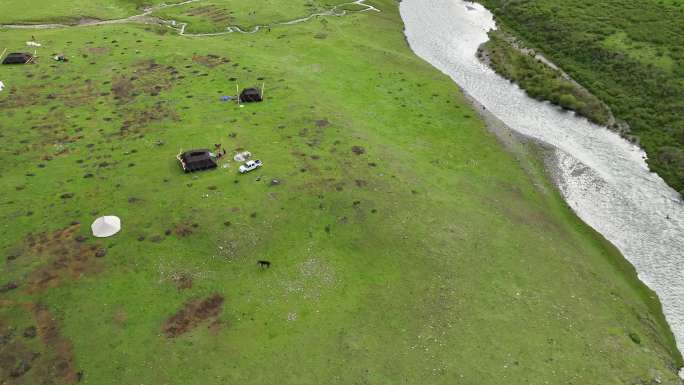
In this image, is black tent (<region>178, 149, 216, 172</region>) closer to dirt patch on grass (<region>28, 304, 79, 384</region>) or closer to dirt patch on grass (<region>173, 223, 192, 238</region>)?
dirt patch on grass (<region>173, 223, 192, 238</region>)

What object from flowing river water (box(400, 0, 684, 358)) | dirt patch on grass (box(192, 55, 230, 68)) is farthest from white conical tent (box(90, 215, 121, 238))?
flowing river water (box(400, 0, 684, 358))

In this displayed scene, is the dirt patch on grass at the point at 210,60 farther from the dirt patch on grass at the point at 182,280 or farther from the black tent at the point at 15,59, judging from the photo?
the dirt patch on grass at the point at 182,280

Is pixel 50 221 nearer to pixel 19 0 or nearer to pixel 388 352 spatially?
pixel 388 352

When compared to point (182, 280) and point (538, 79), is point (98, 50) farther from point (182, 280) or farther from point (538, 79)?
point (538, 79)

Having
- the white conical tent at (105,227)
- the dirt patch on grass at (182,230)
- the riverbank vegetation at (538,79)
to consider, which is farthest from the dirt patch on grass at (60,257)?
the riverbank vegetation at (538,79)

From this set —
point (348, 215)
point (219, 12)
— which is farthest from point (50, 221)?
point (219, 12)

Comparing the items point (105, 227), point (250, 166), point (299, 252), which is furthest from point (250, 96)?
point (299, 252)
